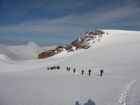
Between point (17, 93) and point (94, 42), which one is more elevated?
point (94, 42)

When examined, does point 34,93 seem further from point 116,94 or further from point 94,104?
point 116,94

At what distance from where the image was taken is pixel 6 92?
1452 cm

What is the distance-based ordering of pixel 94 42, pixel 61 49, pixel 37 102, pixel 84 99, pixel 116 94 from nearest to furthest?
pixel 37 102
pixel 84 99
pixel 116 94
pixel 94 42
pixel 61 49

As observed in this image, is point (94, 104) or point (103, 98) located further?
point (103, 98)

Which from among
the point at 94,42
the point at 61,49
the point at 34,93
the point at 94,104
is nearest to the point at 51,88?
the point at 34,93

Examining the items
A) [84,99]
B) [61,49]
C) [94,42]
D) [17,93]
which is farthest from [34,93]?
[61,49]

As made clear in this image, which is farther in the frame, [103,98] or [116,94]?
[116,94]

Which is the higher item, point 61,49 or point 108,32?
point 108,32

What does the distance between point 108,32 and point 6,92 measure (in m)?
107

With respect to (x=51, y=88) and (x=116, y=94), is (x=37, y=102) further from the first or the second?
(x=116, y=94)

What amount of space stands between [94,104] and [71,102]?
4.45 ft

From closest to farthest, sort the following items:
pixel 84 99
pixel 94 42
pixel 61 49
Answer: pixel 84 99, pixel 94 42, pixel 61 49

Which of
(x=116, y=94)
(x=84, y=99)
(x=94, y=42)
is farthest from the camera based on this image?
(x=94, y=42)

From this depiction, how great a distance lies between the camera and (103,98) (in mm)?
14133
